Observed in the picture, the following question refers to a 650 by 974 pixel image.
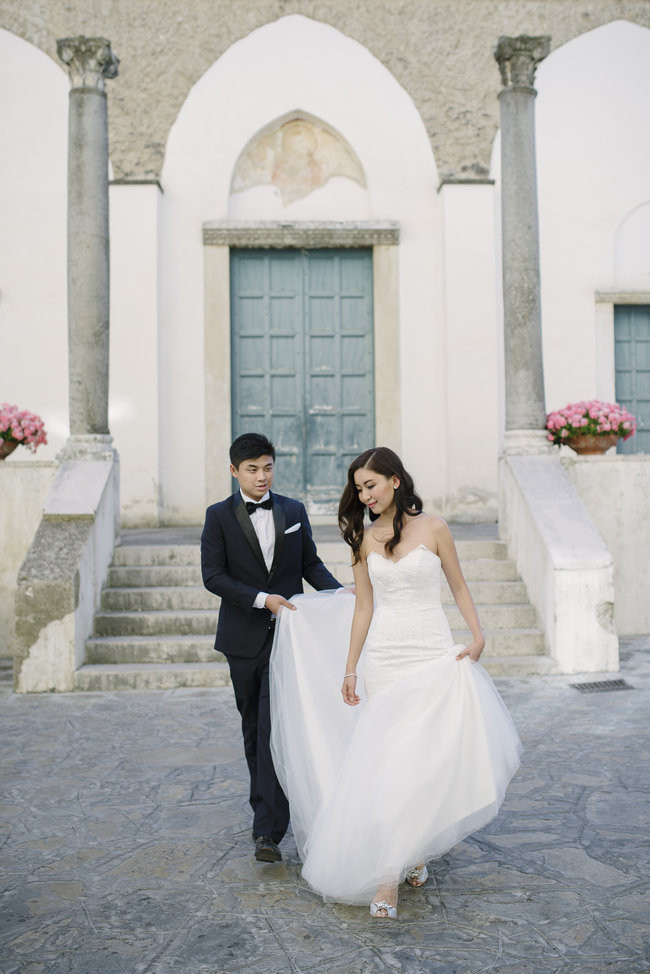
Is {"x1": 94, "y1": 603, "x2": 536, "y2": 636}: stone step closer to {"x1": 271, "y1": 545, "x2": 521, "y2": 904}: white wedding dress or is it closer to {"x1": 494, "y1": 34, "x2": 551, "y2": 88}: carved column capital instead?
{"x1": 271, "y1": 545, "x2": 521, "y2": 904}: white wedding dress

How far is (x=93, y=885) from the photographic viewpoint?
11.8 ft

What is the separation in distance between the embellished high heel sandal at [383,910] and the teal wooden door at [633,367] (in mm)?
10225

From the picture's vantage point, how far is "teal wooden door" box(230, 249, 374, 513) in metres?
12.2

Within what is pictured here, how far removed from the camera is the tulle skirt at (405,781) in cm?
317

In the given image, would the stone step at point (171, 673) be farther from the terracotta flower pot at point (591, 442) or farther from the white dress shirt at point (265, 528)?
the white dress shirt at point (265, 528)

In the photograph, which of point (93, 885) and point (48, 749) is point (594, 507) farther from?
point (93, 885)

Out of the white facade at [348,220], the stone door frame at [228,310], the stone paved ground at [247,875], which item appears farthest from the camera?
the stone door frame at [228,310]

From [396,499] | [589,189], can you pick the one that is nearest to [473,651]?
[396,499]

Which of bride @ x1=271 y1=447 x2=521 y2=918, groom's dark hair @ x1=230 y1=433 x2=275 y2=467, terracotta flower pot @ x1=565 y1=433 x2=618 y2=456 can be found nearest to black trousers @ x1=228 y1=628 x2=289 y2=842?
bride @ x1=271 y1=447 x2=521 y2=918

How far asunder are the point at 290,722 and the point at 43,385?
9.07 m

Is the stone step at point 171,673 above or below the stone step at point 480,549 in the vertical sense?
below

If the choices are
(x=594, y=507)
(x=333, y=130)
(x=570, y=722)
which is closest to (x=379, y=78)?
(x=333, y=130)

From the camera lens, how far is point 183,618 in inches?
305

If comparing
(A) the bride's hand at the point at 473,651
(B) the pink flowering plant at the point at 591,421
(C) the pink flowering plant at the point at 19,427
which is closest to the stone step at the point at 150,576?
(C) the pink flowering plant at the point at 19,427
